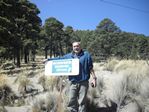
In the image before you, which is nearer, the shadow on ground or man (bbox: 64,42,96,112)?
man (bbox: 64,42,96,112)

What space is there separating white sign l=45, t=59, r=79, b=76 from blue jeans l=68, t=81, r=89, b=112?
0.99ft

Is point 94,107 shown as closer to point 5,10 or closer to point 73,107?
point 73,107

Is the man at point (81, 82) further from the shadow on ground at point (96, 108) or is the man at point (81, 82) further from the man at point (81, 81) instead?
the shadow on ground at point (96, 108)

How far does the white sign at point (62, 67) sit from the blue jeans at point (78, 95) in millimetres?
303

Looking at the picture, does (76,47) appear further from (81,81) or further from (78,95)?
(78,95)

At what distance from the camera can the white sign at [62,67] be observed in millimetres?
6984

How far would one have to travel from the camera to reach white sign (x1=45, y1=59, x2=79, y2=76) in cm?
698

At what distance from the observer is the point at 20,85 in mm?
11898

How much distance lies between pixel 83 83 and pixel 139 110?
182cm

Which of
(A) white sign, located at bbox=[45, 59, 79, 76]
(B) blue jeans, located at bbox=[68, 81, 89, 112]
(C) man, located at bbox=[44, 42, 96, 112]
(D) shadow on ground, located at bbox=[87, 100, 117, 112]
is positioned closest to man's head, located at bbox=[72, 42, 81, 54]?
(C) man, located at bbox=[44, 42, 96, 112]

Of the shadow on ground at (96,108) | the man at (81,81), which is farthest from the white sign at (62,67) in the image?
the shadow on ground at (96,108)

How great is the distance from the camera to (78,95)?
286 inches

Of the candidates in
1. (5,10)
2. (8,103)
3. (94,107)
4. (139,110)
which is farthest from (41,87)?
(5,10)

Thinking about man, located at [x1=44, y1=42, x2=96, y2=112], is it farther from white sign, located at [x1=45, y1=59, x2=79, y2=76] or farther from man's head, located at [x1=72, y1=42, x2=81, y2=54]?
white sign, located at [x1=45, y1=59, x2=79, y2=76]
